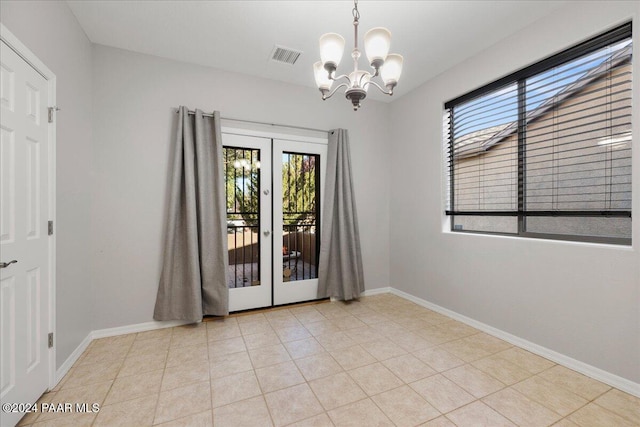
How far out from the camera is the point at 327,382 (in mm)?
1927

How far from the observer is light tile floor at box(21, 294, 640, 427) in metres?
1.60

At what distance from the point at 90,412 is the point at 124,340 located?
1017mm

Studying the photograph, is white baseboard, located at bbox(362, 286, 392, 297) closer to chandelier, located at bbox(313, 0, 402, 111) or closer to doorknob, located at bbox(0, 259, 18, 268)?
chandelier, located at bbox(313, 0, 402, 111)

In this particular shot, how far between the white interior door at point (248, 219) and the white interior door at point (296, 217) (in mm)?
114

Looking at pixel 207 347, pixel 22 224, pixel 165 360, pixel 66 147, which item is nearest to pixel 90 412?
pixel 165 360

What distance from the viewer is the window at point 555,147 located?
195 centimetres

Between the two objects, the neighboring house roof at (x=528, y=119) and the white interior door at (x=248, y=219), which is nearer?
the neighboring house roof at (x=528, y=119)

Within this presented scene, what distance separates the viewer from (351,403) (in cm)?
171

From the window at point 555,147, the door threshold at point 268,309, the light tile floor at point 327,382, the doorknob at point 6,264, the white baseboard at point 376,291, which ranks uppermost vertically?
the window at point 555,147

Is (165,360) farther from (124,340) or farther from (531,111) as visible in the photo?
(531,111)

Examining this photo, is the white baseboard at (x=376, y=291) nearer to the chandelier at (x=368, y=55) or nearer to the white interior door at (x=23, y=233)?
the chandelier at (x=368, y=55)

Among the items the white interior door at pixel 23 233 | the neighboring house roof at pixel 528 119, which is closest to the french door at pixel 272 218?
the white interior door at pixel 23 233

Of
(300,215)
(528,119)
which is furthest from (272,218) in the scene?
(528,119)

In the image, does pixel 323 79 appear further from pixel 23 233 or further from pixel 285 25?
pixel 23 233
